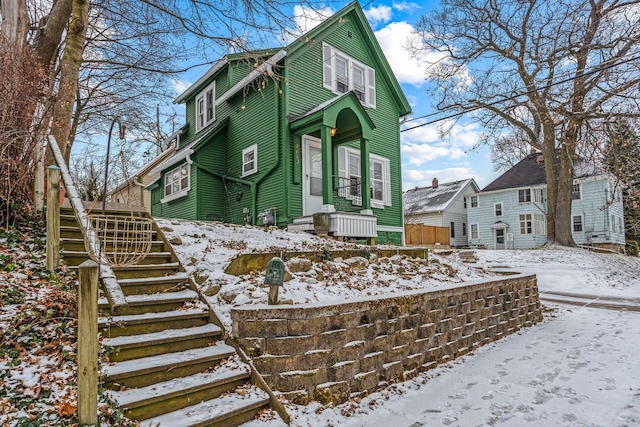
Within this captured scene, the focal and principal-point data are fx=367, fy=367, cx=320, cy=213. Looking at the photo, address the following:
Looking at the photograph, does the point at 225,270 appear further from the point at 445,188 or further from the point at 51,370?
the point at 445,188

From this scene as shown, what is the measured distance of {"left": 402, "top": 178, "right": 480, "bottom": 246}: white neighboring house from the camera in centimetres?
2648

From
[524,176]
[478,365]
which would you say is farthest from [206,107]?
[524,176]

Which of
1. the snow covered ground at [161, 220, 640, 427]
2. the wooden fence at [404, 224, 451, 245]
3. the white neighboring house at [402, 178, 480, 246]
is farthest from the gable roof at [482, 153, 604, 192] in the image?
the snow covered ground at [161, 220, 640, 427]

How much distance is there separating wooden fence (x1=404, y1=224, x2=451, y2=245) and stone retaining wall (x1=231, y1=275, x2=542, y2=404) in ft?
45.4

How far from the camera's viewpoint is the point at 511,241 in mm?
23828

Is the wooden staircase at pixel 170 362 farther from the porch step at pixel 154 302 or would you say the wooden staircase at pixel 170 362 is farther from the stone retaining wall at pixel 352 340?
the stone retaining wall at pixel 352 340

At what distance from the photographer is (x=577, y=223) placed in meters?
22.6

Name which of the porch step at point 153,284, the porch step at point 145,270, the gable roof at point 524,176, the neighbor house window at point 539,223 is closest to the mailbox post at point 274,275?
the porch step at point 153,284

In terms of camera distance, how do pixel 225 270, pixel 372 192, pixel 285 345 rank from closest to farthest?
pixel 285 345 → pixel 225 270 → pixel 372 192

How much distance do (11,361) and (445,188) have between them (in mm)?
28825

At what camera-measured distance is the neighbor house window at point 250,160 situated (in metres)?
10.5

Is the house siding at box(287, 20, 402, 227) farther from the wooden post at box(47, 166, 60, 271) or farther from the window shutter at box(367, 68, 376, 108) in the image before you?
the wooden post at box(47, 166, 60, 271)

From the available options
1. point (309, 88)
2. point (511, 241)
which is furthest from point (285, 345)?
point (511, 241)

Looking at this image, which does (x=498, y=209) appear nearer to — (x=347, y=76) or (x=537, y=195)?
(x=537, y=195)
